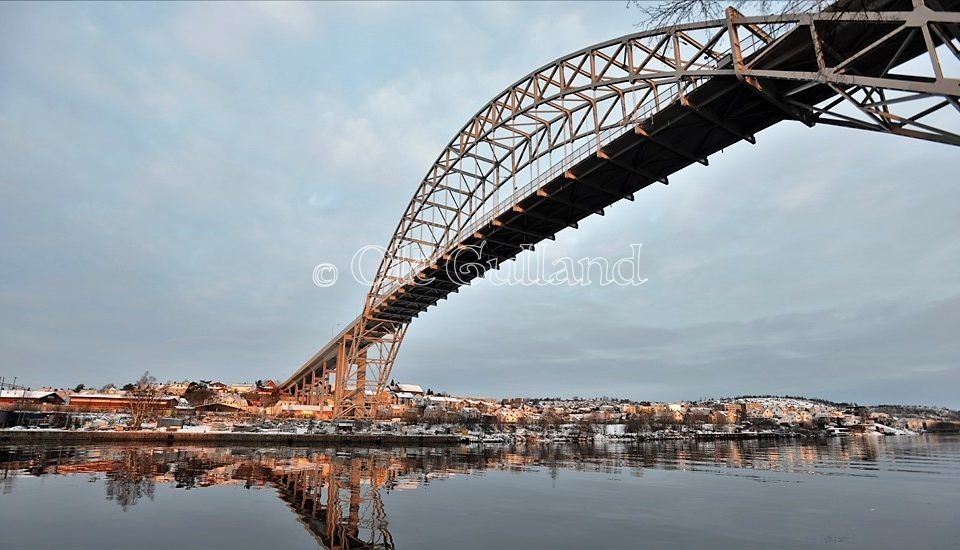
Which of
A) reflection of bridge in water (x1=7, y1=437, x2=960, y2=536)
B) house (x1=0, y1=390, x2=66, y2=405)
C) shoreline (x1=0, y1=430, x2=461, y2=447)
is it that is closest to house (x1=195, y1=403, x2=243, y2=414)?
house (x1=0, y1=390, x2=66, y2=405)

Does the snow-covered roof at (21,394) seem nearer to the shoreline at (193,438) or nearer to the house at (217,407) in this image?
the house at (217,407)

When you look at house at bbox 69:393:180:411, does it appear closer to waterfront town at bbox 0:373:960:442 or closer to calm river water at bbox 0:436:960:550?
waterfront town at bbox 0:373:960:442

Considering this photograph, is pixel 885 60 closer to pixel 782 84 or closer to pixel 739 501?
pixel 782 84

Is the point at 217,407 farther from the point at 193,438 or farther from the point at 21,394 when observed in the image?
the point at 193,438

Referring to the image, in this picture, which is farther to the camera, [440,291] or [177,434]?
[440,291]

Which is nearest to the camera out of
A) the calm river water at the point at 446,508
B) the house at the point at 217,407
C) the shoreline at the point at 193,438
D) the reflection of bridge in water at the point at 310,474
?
the calm river water at the point at 446,508

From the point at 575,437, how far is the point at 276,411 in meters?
44.5

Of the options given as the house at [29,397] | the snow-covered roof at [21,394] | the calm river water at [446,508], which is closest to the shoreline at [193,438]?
the calm river water at [446,508]

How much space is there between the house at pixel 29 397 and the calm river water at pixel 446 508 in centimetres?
8529

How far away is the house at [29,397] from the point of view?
293ft

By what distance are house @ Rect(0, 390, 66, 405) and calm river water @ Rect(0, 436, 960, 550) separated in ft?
280

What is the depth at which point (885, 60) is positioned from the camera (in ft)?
49.5

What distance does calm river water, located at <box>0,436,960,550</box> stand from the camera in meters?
10.9

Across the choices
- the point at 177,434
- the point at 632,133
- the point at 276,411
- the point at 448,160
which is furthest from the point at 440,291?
the point at 276,411
